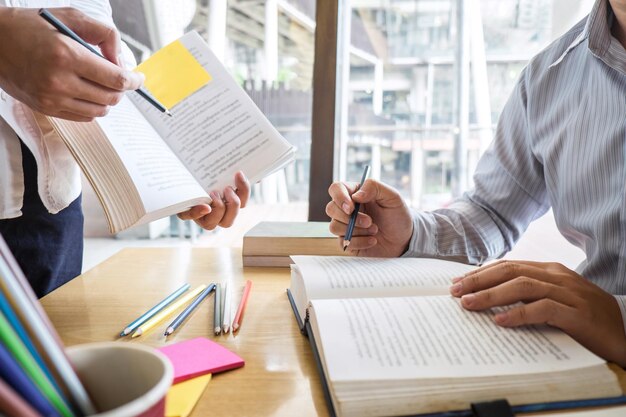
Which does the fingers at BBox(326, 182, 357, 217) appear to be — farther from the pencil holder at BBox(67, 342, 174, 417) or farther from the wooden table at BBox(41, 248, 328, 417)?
the pencil holder at BBox(67, 342, 174, 417)

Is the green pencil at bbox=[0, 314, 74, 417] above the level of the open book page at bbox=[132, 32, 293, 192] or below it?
below

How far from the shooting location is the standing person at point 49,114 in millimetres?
620

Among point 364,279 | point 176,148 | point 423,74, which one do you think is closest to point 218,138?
point 176,148

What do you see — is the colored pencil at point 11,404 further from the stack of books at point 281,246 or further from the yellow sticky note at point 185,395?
the stack of books at point 281,246

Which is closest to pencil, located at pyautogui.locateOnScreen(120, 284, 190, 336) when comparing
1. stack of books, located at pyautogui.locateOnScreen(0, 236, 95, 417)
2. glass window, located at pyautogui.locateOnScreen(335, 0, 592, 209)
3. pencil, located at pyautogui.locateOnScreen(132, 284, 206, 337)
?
pencil, located at pyautogui.locateOnScreen(132, 284, 206, 337)

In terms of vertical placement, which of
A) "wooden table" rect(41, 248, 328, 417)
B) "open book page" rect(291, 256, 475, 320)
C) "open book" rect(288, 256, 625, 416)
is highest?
"open book" rect(288, 256, 625, 416)

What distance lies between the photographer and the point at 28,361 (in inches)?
8.6

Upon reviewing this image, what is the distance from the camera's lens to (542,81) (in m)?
0.93

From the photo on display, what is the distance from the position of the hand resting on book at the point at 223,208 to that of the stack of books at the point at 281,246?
9 cm

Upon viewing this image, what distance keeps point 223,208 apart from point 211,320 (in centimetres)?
26

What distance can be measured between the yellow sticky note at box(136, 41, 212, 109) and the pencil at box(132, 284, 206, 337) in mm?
343

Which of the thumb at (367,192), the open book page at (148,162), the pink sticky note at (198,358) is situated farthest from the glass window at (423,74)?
the pink sticky note at (198,358)

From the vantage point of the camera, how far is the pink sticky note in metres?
0.48

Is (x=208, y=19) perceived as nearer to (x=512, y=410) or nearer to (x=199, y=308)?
(x=199, y=308)
